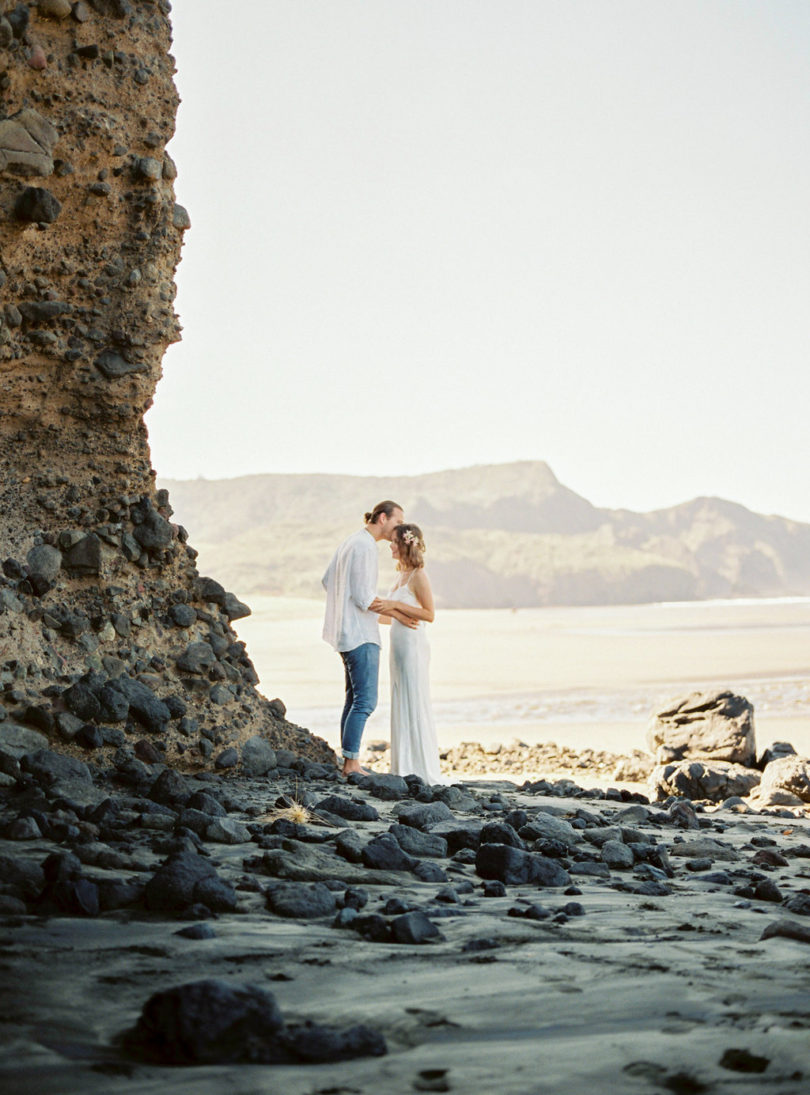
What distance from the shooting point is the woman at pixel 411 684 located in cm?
898

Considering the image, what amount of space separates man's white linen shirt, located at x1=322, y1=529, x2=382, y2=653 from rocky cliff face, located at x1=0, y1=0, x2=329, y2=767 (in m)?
1.05

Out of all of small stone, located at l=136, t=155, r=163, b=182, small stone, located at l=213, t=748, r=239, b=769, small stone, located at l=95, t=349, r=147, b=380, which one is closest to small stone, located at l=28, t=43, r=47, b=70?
small stone, located at l=136, t=155, r=163, b=182

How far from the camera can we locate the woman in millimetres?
8984

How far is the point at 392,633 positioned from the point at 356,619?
849mm

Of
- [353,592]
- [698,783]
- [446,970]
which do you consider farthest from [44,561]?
[698,783]

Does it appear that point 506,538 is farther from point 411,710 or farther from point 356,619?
point 356,619

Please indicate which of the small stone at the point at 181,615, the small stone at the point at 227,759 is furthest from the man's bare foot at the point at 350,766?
the small stone at the point at 181,615

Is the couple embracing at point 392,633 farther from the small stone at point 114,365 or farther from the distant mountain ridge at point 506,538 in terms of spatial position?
the distant mountain ridge at point 506,538

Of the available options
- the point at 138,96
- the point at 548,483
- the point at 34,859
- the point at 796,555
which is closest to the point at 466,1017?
the point at 34,859

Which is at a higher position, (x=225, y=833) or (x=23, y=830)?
(x=23, y=830)

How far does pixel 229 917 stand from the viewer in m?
3.64

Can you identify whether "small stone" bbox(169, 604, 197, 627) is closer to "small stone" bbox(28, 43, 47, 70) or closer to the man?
the man

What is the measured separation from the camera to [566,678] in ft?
76.1

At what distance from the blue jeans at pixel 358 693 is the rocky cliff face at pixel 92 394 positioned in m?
0.93
